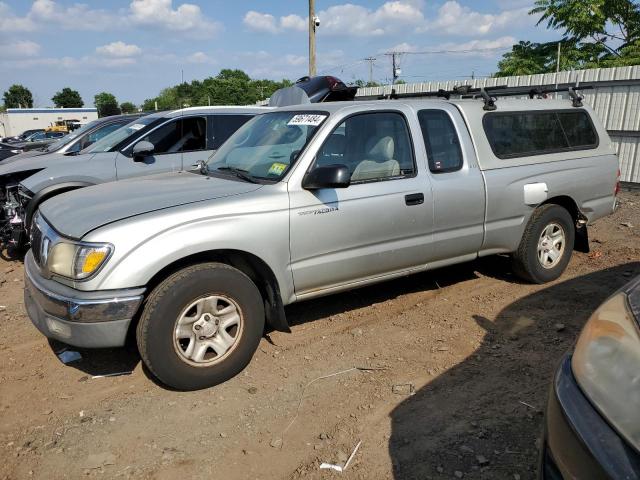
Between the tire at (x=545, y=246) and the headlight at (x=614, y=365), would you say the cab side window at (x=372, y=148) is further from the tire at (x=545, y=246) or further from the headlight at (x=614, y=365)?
the headlight at (x=614, y=365)

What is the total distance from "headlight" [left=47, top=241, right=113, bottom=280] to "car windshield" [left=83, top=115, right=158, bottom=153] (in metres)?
4.13

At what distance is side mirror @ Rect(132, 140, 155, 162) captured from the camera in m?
6.39

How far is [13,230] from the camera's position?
6.37m

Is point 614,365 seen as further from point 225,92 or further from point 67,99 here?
point 67,99

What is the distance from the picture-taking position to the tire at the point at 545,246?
516 centimetres

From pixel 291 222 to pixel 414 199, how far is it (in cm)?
113

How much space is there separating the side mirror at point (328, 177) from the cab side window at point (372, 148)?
0.21 meters

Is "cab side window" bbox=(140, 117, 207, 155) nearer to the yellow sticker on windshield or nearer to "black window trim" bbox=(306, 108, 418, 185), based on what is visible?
the yellow sticker on windshield

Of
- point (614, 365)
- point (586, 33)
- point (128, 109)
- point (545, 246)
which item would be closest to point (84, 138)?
point (545, 246)

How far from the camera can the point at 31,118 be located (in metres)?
67.7

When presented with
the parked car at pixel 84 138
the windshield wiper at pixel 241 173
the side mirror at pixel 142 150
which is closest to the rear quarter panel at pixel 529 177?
the windshield wiper at pixel 241 173

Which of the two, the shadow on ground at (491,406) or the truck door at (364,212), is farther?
the truck door at (364,212)

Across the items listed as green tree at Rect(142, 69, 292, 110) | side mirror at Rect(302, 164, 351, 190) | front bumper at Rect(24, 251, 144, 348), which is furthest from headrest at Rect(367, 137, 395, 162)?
green tree at Rect(142, 69, 292, 110)

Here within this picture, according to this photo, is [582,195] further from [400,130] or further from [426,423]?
[426,423]
